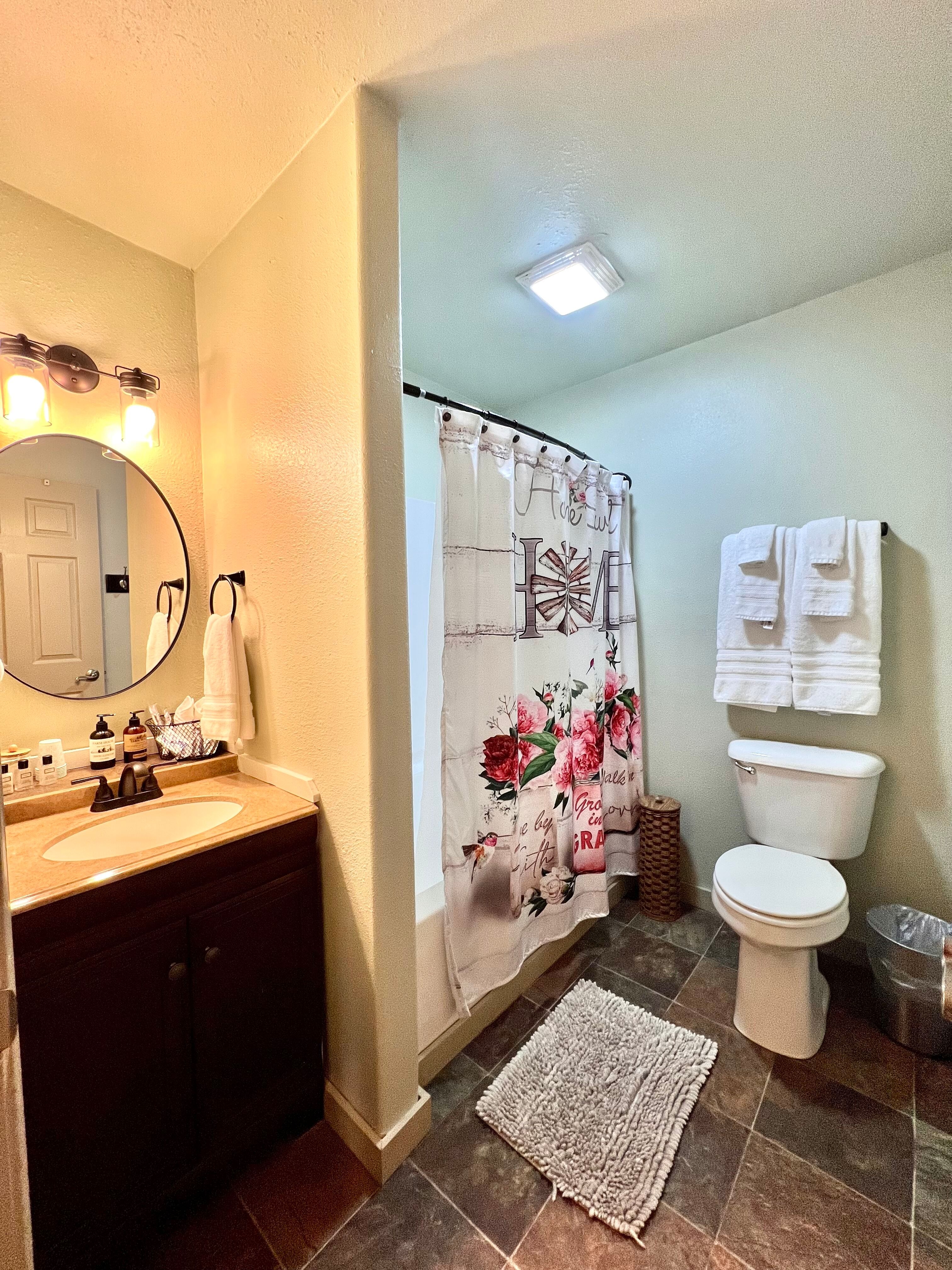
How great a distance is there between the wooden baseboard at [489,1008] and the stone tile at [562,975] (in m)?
0.01

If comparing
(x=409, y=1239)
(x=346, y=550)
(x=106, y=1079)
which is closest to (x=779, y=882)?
(x=409, y=1239)

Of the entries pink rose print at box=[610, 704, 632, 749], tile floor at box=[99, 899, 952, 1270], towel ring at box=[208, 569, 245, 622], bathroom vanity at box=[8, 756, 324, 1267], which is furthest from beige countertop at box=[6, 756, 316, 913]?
pink rose print at box=[610, 704, 632, 749]

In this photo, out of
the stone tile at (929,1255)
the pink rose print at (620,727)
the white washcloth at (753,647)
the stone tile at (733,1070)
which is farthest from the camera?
the pink rose print at (620,727)

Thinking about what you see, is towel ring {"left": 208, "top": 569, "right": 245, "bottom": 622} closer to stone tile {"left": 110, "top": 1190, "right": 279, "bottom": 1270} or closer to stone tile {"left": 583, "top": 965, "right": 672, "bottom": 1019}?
stone tile {"left": 110, "top": 1190, "right": 279, "bottom": 1270}

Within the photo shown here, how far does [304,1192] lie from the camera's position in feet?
3.77

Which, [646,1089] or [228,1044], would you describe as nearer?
[228,1044]

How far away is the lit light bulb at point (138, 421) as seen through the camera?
149cm

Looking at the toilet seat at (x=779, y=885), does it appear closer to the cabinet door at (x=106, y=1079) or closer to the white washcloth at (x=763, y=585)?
the white washcloth at (x=763, y=585)

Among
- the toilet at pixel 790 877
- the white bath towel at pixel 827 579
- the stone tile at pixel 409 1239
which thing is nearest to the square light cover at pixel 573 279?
the white bath towel at pixel 827 579

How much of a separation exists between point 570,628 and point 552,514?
43 cm

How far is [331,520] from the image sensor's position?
1.20 m

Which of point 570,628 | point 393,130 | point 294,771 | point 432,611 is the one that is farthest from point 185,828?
point 393,130

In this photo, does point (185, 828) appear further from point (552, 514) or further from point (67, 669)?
point (552, 514)

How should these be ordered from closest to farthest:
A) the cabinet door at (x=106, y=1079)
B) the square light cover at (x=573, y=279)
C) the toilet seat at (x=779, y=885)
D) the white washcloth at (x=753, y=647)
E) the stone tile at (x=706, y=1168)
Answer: the cabinet door at (x=106, y=1079) → the stone tile at (x=706, y=1168) → the toilet seat at (x=779, y=885) → the square light cover at (x=573, y=279) → the white washcloth at (x=753, y=647)
